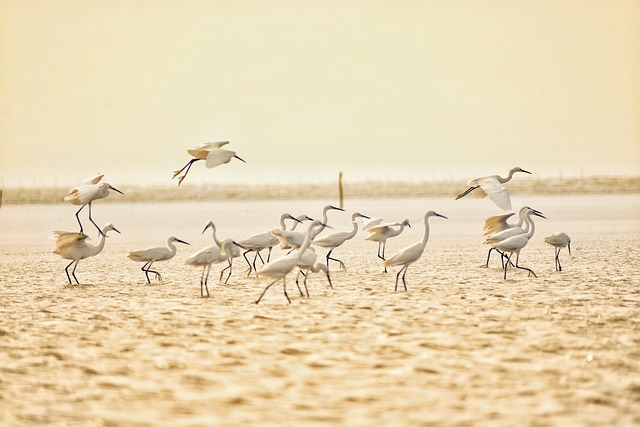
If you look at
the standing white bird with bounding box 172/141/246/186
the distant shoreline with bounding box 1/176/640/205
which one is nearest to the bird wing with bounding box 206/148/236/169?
the standing white bird with bounding box 172/141/246/186

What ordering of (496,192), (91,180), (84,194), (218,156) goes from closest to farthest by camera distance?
(218,156) → (496,192) → (84,194) → (91,180)

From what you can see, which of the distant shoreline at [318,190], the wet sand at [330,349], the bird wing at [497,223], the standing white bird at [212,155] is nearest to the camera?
the wet sand at [330,349]

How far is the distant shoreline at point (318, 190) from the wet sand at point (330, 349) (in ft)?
150

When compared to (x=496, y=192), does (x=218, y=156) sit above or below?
above

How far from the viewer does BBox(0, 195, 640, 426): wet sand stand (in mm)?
6742

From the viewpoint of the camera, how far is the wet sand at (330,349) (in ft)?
22.1

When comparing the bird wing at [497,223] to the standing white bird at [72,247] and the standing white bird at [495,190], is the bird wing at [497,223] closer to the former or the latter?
the standing white bird at [495,190]

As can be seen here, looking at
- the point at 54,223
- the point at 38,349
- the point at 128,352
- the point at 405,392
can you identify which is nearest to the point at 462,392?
the point at 405,392

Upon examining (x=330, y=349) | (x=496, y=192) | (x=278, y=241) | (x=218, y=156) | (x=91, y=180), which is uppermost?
(x=218, y=156)

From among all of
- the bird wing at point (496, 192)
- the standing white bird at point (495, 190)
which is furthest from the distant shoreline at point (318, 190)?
the bird wing at point (496, 192)

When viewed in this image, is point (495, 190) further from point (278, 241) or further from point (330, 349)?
point (330, 349)

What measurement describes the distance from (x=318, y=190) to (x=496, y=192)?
51982mm

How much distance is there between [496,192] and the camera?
49.5 feet

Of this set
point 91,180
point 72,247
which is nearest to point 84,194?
point 91,180
